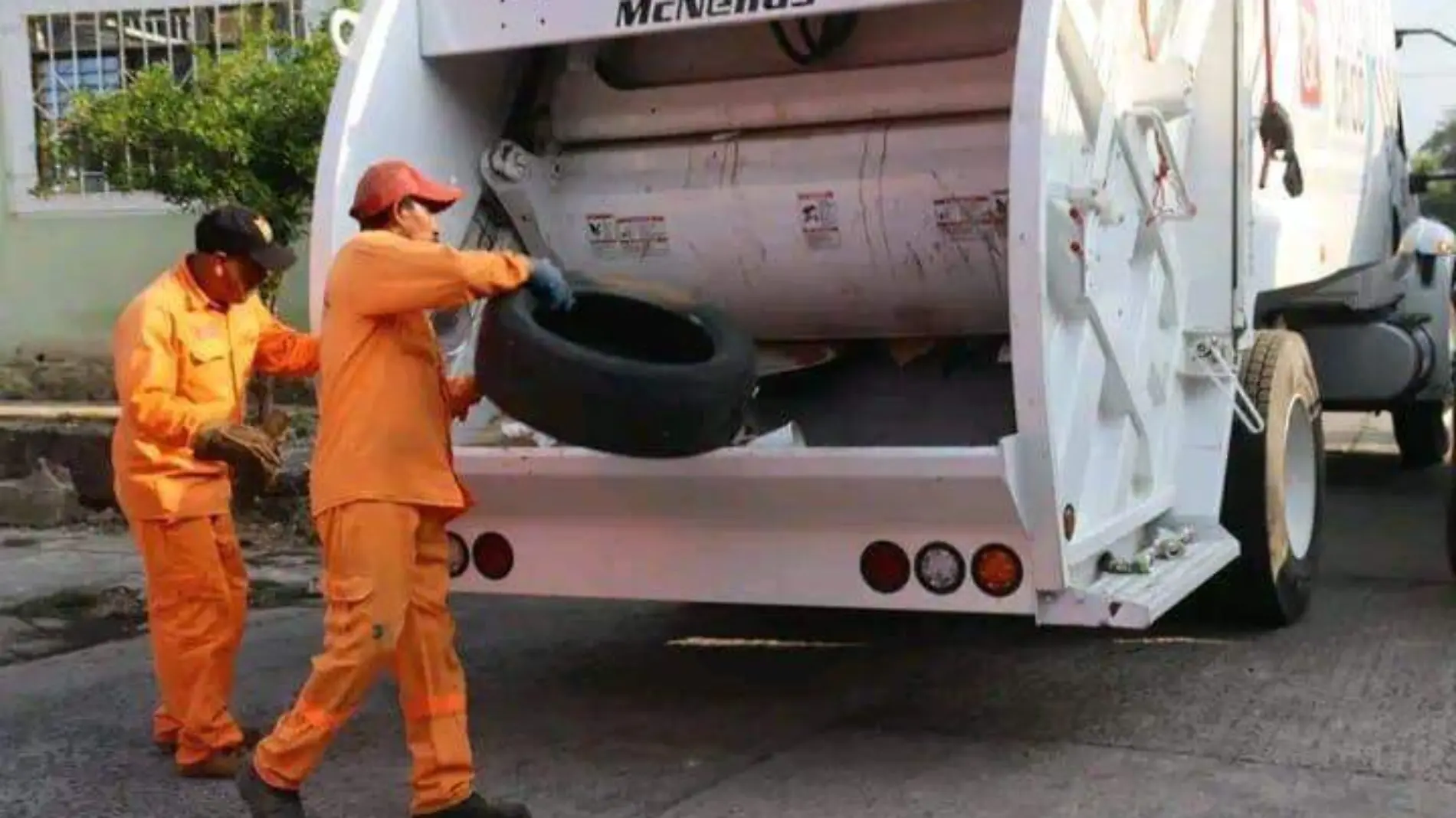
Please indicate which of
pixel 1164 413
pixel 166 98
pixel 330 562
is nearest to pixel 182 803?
pixel 330 562

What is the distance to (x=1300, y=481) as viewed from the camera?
637 centimetres

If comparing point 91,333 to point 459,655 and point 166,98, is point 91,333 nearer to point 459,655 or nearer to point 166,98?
point 166,98

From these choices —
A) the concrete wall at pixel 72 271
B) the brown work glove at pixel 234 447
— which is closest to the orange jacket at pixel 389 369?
the brown work glove at pixel 234 447

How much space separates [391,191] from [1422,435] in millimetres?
8512

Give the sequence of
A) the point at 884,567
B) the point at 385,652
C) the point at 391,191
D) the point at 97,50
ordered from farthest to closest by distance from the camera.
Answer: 1. the point at 97,50
2. the point at 884,567
3. the point at 391,191
4. the point at 385,652

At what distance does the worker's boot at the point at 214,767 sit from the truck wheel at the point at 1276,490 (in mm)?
3128

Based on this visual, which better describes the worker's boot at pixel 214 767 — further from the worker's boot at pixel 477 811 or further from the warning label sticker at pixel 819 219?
the warning label sticker at pixel 819 219

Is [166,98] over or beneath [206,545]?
over

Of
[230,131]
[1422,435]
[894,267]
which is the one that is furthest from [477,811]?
[1422,435]

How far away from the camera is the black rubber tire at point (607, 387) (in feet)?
13.5

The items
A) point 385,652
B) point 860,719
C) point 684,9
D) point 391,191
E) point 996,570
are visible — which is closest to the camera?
point 385,652

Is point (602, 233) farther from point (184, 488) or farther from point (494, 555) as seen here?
point (184, 488)

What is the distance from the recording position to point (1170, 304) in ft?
17.0

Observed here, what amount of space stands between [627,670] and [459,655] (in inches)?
27.0
